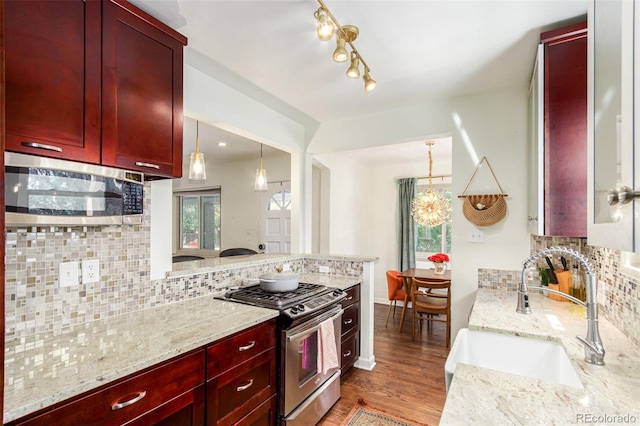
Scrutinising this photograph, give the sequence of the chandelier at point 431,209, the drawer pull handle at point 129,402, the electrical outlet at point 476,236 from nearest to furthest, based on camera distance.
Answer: the drawer pull handle at point 129,402 < the electrical outlet at point 476,236 < the chandelier at point 431,209

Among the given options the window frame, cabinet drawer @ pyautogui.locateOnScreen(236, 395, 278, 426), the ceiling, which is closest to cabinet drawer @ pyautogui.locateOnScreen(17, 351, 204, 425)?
cabinet drawer @ pyautogui.locateOnScreen(236, 395, 278, 426)

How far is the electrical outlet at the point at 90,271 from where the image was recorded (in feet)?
5.24

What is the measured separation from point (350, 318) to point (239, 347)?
1.43 m

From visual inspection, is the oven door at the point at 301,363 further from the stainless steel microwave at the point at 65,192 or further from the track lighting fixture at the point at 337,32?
the track lighting fixture at the point at 337,32

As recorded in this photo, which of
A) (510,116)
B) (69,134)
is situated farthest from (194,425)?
(510,116)

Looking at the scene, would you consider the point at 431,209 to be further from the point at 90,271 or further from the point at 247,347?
the point at 90,271

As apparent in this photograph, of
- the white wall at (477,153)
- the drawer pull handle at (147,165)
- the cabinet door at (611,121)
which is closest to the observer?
the cabinet door at (611,121)

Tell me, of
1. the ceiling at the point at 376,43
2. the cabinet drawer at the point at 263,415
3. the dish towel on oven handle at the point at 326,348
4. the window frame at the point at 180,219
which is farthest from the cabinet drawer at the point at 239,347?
the window frame at the point at 180,219

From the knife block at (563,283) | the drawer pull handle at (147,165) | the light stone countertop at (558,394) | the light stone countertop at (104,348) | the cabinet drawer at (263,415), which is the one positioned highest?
the drawer pull handle at (147,165)

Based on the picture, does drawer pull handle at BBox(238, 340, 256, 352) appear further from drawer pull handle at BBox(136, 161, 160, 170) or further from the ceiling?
the ceiling

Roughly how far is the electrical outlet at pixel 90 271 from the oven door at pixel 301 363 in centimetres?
105

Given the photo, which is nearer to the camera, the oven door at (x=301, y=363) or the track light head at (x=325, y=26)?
the track light head at (x=325, y=26)

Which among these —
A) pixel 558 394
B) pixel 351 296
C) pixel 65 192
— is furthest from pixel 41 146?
pixel 351 296

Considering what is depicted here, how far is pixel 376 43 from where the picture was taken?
1.91 m
